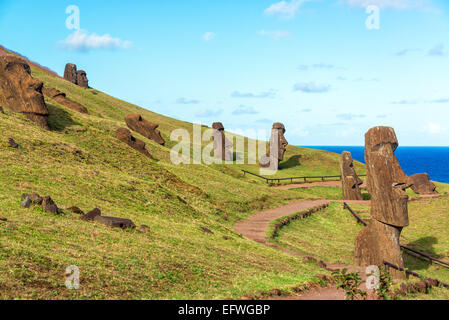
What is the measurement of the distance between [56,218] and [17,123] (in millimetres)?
18823

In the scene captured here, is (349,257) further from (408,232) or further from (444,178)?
(444,178)

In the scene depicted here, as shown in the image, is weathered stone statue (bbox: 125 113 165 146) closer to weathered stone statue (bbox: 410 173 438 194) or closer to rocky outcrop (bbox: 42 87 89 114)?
rocky outcrop (bbox: 42 87 89 114)

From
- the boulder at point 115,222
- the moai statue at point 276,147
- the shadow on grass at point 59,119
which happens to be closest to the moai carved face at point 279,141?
the moai statue at point 276,147

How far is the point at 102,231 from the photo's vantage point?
1708cm

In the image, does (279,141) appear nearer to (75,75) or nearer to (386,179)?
(386,179)

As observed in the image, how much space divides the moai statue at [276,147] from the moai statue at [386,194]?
146 ft

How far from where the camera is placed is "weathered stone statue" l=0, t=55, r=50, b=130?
37.2m

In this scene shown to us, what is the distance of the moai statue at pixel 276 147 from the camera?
64938 millimetres

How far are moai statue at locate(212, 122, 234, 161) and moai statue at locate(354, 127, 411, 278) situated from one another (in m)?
47.1

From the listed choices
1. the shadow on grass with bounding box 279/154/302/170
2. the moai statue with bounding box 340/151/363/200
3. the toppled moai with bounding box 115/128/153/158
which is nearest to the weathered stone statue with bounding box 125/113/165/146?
the toppled moai with bounding box 115/128/153/158

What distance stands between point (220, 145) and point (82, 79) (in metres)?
44.2

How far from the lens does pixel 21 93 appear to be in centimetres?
3781

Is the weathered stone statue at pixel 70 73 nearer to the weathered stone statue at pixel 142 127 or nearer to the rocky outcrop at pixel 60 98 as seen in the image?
the rocky outcrop at pixel 60 98
